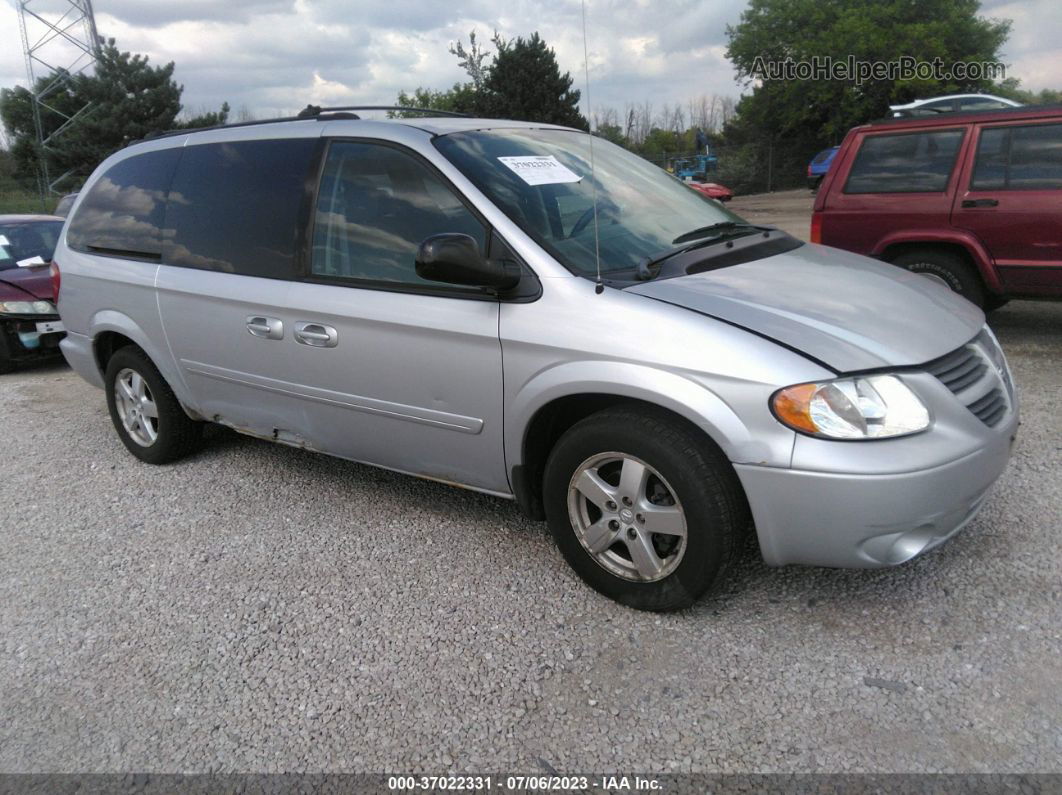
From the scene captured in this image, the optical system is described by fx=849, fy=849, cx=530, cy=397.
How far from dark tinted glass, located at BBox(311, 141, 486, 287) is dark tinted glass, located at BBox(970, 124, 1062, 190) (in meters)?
4.67

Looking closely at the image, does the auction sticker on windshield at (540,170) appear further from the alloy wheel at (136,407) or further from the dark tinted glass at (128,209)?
the alloy wheel at (136,407)

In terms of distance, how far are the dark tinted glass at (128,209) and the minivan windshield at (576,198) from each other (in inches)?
73.2

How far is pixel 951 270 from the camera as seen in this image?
638 cm

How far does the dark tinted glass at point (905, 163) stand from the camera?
638cm

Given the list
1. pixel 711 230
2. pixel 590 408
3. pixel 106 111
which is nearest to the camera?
pixel 590 408

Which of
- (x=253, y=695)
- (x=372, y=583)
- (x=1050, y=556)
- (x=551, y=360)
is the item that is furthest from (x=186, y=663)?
(x=1050, y=556)

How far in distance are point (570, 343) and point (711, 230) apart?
3.65ft

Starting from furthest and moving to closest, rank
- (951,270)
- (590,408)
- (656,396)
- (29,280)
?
(29,280), (951,270), (590,408), (656,396)

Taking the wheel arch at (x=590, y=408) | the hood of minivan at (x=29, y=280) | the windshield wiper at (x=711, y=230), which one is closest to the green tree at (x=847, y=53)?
the hood of minivan at (x=29, y=280)

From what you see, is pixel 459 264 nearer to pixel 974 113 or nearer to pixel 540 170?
pixel 540 170

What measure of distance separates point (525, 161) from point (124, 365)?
275cm

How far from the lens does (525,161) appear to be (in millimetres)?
3537

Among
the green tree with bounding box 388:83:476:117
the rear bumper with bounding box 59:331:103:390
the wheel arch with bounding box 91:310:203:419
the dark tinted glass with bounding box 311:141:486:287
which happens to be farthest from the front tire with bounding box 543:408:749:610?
the green tree with bounding box 388:83:476:117

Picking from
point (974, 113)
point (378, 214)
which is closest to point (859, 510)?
point (378, 214)
